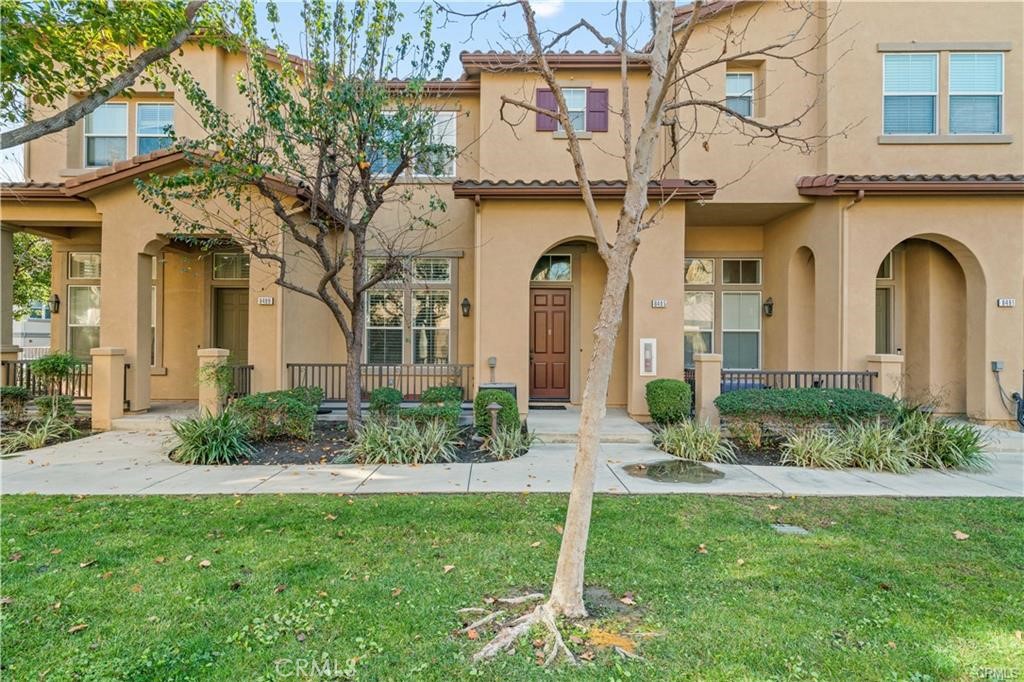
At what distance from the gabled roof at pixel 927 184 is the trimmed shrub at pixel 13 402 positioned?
15.5 meters

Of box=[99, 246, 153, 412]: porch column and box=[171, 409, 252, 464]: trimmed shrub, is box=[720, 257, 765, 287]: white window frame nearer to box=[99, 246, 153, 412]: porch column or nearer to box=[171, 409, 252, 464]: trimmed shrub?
box=[171, 409, 252, 464]: trimmed shrub

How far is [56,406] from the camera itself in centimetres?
894

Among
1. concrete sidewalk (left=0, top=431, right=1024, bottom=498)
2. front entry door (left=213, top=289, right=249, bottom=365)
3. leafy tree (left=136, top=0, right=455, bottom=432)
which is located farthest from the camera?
front entry door (left=213, top=289, right=249, bottom=365)

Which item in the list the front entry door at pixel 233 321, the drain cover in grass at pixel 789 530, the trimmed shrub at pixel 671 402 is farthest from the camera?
the front entry door at pixel 233 321

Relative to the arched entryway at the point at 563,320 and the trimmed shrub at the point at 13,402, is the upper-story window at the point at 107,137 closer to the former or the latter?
the trimmed shrub at the point at 13,402

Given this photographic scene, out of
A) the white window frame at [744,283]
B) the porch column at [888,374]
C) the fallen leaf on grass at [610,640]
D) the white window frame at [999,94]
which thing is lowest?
the fallen leaf on grass at [610,640]

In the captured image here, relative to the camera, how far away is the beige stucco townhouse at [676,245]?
9.42 meters

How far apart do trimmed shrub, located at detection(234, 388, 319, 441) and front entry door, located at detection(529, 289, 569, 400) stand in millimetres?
4937

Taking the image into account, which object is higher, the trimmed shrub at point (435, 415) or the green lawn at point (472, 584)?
the trimmed shrub at point (435, 415)

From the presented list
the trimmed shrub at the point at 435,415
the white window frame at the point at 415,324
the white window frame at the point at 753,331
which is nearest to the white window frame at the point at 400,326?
the white window frame at the point at 415,324

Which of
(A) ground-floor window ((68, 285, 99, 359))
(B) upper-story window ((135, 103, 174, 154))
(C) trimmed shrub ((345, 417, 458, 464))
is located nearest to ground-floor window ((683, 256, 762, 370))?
(C) trimmed shrub ((345, 417, 458, 464))

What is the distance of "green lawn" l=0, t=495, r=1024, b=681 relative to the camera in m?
2.67

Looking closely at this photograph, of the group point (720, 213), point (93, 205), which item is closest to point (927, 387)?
point (720, 213)

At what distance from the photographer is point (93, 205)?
32.5ft
